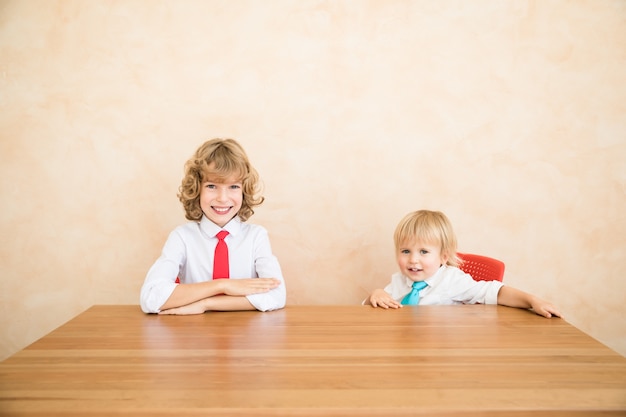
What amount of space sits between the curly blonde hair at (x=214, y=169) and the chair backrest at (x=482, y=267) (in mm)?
1051

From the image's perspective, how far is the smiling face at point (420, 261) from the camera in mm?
2318

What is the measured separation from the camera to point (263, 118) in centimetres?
290

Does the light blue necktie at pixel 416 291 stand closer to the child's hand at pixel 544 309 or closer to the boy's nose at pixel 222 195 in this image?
the child's hand at pixel 544 309

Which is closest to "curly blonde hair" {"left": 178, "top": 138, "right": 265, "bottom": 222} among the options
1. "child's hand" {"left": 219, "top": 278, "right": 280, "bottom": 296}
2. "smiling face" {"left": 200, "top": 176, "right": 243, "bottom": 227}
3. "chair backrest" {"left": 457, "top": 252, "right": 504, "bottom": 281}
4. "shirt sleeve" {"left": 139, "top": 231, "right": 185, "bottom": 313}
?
"smiling face" {"left": 200, "top": 176, "right": 243, "bottom": 227}

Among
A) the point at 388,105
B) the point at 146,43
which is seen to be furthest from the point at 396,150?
the point at 146,43

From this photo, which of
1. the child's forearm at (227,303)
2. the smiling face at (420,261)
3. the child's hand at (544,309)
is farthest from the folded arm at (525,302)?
the child's forearm at (227,303)

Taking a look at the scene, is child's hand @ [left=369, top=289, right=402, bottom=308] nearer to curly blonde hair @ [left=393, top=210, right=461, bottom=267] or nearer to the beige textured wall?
curly blonde hair @ [left=393, top=210, right=461, bottom=267]

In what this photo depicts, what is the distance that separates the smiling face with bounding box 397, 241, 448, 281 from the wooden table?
0.57 metres

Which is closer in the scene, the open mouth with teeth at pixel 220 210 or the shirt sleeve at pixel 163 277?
the shirt sleeve at pixel 163 277

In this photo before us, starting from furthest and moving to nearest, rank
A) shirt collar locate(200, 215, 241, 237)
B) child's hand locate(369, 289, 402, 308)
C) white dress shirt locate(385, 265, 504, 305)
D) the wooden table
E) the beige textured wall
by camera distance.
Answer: the beige textured wall, shirt collar locate(200, 215, 241, 237), white dress shirt locate(385, 265, 504, 305), child's hand locate(369, 289, 402, 308), the wooden table

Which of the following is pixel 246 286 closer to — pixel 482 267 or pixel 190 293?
pixel 190 293

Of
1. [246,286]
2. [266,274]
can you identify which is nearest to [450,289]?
[266,274]

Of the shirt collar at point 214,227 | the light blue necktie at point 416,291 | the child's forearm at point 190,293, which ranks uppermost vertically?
the shirt collar at point 214,227

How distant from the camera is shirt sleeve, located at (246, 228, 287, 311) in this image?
6.07ft
